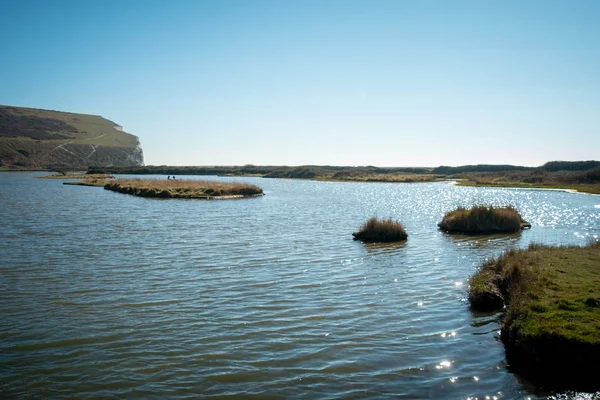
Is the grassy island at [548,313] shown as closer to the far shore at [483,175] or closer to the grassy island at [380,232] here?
the grassy island at [380,232]

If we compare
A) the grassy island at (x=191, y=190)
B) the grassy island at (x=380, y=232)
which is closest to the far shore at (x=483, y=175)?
the grassy island at (x=191, y=190)

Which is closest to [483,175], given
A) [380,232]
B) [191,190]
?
[191,190]

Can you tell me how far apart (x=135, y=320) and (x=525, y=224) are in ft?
98.0

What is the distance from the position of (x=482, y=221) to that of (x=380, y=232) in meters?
9.06

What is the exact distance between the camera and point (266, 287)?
15273mm

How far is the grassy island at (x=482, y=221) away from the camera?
99.8 feet

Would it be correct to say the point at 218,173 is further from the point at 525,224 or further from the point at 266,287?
the point at 266,287

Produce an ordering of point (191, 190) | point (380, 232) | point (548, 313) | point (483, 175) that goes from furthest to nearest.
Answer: point (483, 175) < point (191, 190) < point (380, 232) < point (548, 313)

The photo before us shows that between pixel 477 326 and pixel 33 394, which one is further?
pixel 477 326

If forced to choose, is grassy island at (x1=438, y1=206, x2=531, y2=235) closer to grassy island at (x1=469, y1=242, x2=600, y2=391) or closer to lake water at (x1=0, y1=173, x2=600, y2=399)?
lake water at (x1=0, y1=173, x2=600, y2=399)

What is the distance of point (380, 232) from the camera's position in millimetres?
26328

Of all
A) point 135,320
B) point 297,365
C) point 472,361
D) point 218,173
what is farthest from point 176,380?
point 218,173

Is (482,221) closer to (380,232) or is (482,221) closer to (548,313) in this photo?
(380,232)

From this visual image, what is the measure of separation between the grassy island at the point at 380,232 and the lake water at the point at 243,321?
1.46 metres
